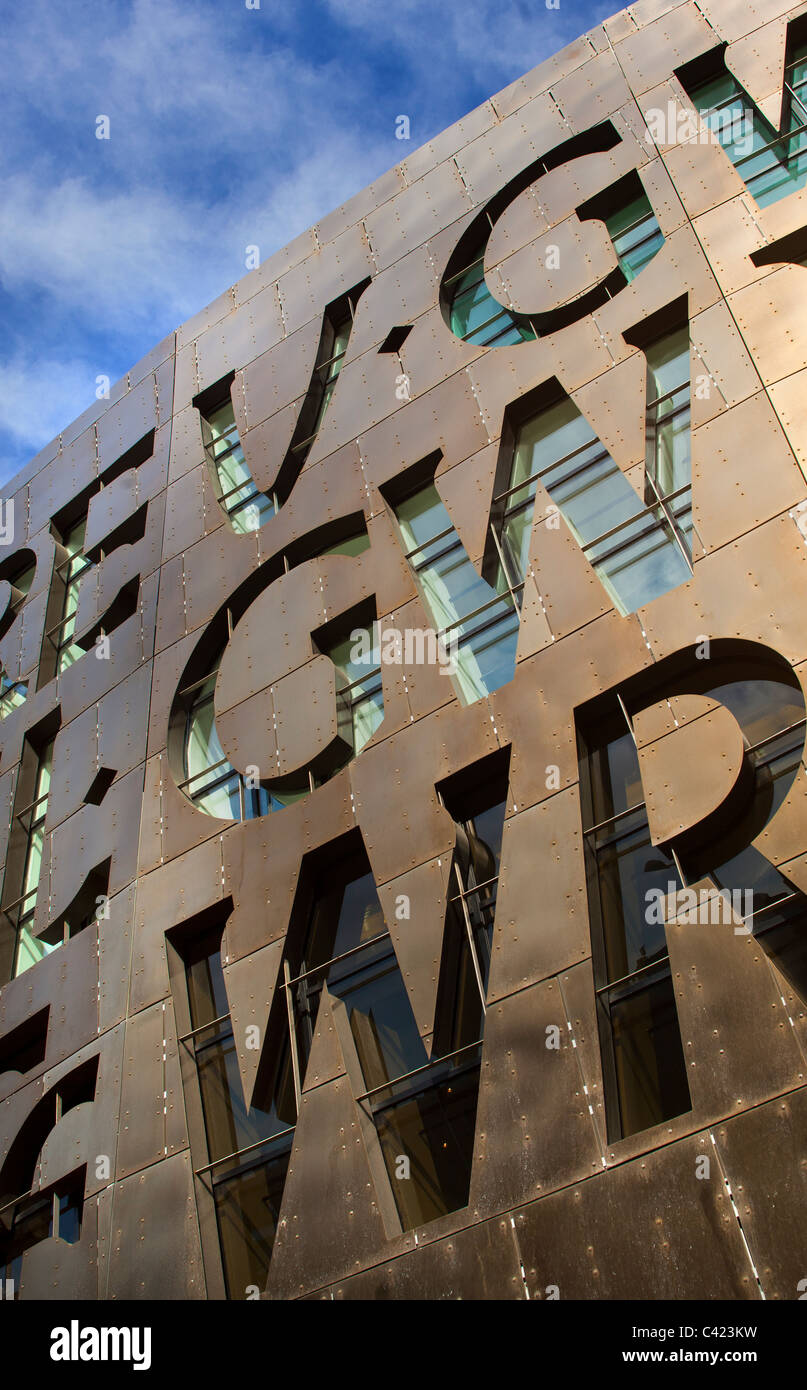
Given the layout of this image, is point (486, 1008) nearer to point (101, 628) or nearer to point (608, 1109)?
point (608, 1109)

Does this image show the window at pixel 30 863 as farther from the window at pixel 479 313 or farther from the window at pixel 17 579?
the window at pixel 479 313

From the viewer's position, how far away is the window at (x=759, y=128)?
17625 mm

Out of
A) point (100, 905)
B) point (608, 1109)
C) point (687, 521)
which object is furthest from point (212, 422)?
point (608, 1109)

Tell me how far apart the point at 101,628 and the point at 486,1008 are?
12.4 meters

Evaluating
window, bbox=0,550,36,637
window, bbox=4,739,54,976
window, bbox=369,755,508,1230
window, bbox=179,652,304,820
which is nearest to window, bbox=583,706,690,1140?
window, bbox=369,755,508,1230

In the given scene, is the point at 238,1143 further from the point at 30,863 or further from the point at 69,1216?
the point at 30,863

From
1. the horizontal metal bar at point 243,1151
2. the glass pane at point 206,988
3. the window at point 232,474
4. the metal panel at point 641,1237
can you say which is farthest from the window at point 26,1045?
the metal panel at point 641,1237

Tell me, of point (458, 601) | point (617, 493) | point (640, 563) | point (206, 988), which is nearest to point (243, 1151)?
point (206, 988)

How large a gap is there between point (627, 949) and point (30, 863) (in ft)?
41.8

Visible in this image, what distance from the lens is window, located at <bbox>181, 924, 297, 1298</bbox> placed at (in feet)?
46.1

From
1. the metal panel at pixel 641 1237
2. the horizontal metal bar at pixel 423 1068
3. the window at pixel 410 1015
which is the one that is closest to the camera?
the metal panel at pixel 641 1237

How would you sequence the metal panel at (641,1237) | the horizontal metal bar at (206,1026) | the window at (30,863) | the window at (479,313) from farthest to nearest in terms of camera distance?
the window at (30,863) → the window at (479,313) → the horizontal metal bar at (206,1026) → the metal panel at (641,1237)

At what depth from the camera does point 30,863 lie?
21.7m

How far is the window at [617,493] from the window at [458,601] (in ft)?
1.60
